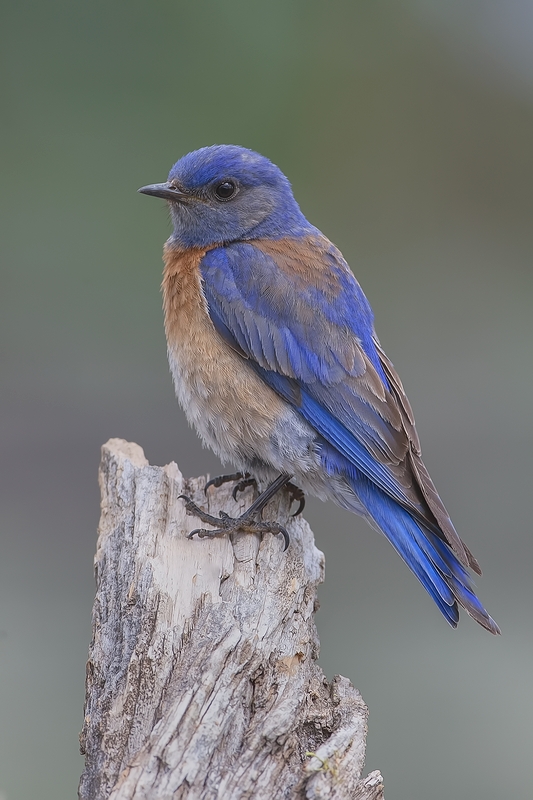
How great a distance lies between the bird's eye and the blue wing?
0.38m

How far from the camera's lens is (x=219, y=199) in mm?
4074

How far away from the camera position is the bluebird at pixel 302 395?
11.3 feet

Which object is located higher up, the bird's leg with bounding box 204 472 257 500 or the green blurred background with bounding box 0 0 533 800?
the green blurred background with bounding box 0 0 533 800

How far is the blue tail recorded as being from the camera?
3.27 meters

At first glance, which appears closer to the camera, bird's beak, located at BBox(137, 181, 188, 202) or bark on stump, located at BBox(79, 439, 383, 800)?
bark on stump, located at BBox(79, 439, 383, 800)

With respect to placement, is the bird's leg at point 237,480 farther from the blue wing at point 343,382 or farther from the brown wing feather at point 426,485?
the brown wing feather at point 426,485

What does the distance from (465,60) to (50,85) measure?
422 cm

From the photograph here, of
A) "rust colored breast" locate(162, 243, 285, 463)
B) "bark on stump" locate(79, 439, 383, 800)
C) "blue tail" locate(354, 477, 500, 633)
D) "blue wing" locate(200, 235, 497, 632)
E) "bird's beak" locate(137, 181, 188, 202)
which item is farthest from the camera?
"bird's beak" locate(137, 181, 188, 202)

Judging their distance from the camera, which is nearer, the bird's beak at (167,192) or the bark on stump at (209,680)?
the bark on stump at (209,680)

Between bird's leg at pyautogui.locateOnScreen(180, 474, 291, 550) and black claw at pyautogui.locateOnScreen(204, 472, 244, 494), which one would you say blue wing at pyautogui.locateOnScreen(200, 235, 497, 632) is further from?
black claw at pyautogui.locateOnScreen(204, 472, 244, 494)

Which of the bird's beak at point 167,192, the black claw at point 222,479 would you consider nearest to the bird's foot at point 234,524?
the black claw at point 222,479

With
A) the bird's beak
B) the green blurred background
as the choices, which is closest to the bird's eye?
the bird's beak

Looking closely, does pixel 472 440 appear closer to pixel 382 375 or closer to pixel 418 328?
pixel 418 328

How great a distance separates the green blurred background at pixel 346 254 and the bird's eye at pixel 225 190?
2151 mm
